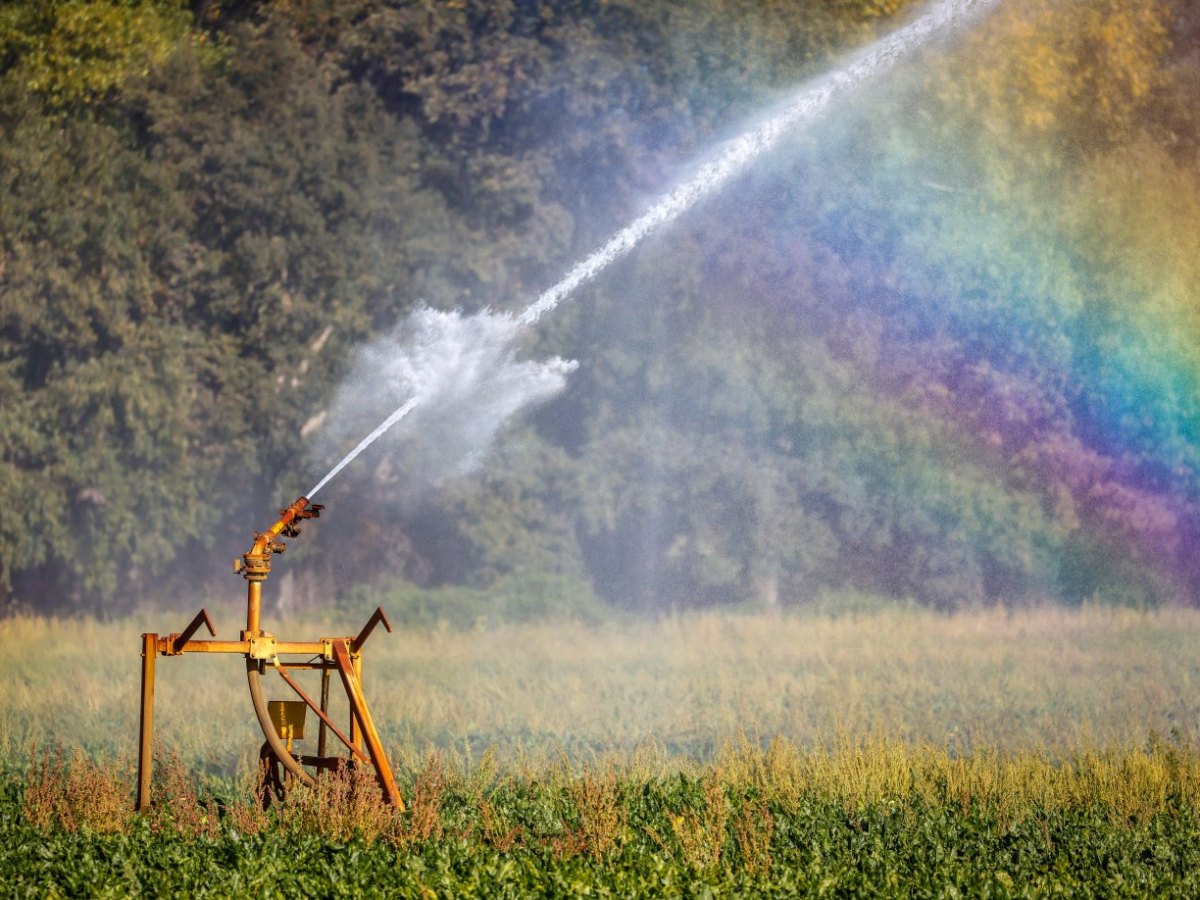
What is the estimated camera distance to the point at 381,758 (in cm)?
898

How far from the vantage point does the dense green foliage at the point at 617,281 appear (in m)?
24.1

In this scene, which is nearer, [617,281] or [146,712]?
[146,712]

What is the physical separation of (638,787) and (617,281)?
1510 cm

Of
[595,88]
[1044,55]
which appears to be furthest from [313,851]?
[1044,55]

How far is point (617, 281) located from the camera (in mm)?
25375

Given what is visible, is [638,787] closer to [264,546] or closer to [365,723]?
[365,723]

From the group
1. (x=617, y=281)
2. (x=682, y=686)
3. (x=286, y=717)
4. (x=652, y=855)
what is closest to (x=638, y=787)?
(x=652, y=855)

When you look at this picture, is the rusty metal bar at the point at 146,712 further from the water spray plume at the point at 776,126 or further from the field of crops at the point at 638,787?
the water spray plume at the point at 776,126

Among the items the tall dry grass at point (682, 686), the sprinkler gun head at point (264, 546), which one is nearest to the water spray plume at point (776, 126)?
the tall dry grass at point (682, 686)

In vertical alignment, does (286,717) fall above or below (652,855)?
above

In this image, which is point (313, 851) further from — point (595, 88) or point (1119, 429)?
point (1119, 429)

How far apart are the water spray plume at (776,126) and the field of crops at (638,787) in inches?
269

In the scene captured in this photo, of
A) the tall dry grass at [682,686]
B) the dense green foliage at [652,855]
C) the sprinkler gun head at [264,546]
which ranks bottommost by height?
the dense green foliage at [652,855]

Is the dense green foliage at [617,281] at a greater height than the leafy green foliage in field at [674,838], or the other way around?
the dense green foliage at [617,281]
